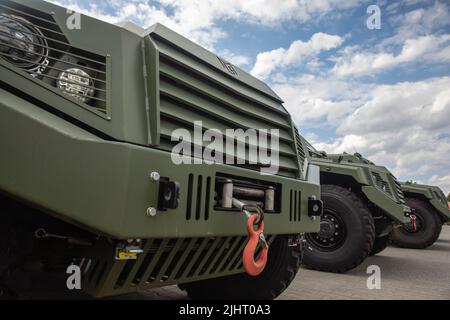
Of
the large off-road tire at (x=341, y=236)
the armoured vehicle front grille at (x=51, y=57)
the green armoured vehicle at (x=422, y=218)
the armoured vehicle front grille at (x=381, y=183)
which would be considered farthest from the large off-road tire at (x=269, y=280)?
the green armoured vehicle at (x=422, y=218)

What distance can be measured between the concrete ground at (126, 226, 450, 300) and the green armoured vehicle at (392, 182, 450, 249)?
318cm

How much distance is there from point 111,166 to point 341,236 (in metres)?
4.60

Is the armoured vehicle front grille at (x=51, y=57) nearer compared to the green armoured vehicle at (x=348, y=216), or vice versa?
the armoured vehicle front grille at (x=51, y=57)

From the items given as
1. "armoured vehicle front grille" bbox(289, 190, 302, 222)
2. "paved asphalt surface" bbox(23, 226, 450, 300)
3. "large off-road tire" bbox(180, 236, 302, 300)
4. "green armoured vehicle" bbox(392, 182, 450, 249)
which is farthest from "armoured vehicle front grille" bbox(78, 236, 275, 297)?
"green armoured vehicle" bbox(392, 182, 450, 249)

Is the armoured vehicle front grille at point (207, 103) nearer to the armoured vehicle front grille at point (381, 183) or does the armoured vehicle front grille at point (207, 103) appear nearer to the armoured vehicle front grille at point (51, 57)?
the armoured vehicle front grille at point (51, 57)

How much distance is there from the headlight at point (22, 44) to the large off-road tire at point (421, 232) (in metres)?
9.69

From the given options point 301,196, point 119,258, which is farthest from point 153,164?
point 301,196

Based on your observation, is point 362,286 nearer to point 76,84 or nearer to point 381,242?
point 381,242

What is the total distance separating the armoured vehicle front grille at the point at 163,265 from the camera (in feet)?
6.42

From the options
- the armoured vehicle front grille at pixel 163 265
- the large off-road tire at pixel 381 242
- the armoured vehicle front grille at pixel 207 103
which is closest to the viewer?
the armoured vehicle front grille at pixel 163 265

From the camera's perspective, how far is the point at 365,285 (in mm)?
4871

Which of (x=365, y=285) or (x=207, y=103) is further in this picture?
(x=365, y=285)

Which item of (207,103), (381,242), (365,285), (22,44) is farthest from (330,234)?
(22,44)
